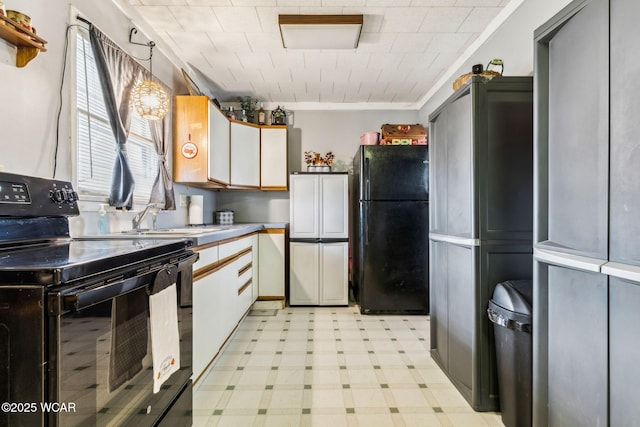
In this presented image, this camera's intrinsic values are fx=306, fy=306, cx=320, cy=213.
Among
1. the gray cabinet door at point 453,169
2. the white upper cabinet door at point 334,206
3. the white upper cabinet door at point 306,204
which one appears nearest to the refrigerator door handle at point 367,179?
the white upper cabinet door at point 334,206

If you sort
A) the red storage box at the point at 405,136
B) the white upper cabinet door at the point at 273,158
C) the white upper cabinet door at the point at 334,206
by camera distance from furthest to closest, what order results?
the white upper cabinet door at the point at 273,158, the white upper cabinet door at the point at 334,206, the red storage box at the point at 405,136

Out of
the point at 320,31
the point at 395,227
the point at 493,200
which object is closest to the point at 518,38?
the point at 493,200

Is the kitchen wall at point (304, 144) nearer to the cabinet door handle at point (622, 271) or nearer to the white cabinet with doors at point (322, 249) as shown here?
the white cabinet with doors at point (322, 249)

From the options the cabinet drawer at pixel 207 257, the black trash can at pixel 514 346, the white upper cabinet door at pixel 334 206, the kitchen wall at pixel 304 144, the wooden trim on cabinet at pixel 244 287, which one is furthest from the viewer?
the kitchen wall at pixel 304 144

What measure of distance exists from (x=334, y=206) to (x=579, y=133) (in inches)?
105

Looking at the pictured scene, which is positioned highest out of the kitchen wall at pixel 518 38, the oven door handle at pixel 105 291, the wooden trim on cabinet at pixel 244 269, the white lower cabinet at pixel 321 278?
the kitchen wall at pixel 518 38

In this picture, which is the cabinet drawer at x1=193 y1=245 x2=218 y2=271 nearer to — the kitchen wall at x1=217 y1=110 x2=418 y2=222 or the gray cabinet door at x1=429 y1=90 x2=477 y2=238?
the gray cabinet door at x1=429 y1=90 x2=477 y2=238

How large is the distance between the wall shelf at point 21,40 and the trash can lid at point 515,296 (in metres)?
2.38

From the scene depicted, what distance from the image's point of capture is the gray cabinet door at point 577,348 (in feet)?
3.19

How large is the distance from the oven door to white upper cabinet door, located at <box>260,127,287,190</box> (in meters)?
2.85

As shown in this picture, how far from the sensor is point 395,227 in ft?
10.9

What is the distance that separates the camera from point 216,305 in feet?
6.87

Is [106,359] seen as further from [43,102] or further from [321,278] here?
[321,278]

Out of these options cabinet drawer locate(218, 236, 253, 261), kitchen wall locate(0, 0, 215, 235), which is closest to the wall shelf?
kitchen wall locate(0, 0, 215, 235)
